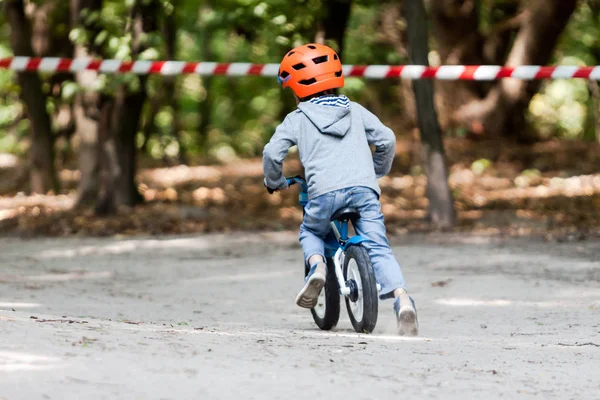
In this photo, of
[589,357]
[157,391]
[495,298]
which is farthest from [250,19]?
[157,391]

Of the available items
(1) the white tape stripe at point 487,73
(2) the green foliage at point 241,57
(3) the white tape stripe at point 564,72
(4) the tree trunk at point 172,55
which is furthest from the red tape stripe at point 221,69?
(4) the tree trunk at point 172,55

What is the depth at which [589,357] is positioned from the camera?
5.18 metres

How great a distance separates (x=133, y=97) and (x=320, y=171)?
9.02 metres

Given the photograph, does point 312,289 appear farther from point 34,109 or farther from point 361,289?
point 34,109

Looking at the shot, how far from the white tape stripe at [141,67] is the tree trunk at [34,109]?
4.71 metres

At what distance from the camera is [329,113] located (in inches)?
237

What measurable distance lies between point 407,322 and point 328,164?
3.33 feet

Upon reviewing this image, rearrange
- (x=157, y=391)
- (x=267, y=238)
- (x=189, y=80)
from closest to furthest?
(x=157, y=391) → (x=267, y=238) → (x=189, y=80)

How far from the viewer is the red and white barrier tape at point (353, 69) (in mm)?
10539

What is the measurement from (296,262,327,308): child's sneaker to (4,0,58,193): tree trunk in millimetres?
11250

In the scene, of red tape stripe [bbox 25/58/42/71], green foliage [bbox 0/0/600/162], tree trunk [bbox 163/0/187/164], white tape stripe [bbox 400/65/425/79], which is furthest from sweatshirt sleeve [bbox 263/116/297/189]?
tree trunk [bbox 163/0/187/164]

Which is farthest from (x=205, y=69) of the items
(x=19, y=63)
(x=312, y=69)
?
(x=312, y=69)

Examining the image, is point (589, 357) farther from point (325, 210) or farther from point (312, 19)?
point (312, 19)

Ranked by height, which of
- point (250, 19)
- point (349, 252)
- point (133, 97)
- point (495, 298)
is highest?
point (250, 19)
